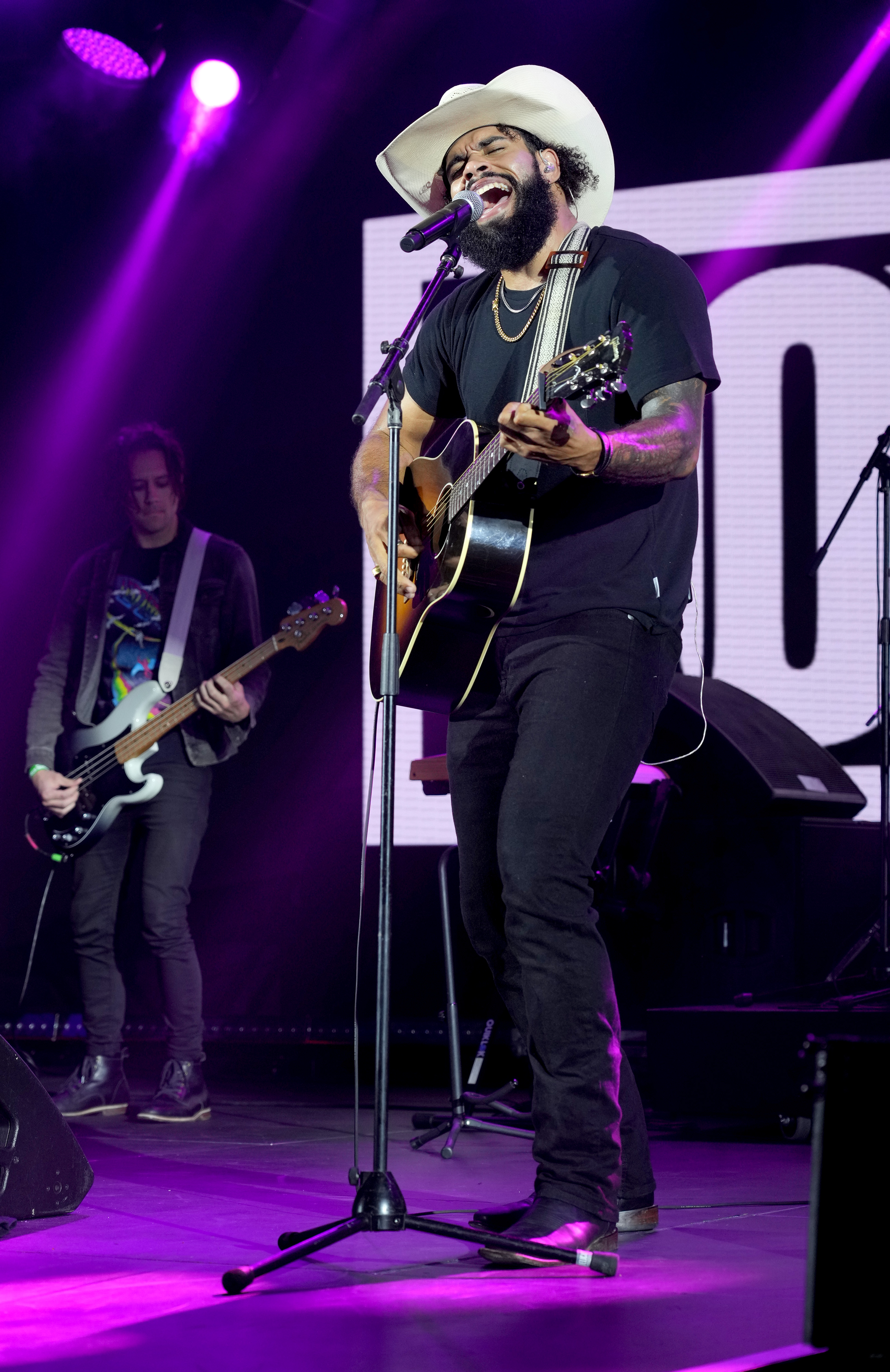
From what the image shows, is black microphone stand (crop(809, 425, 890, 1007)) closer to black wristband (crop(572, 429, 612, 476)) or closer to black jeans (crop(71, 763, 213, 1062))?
black jeans (crop(71, 763, 213, 1062))

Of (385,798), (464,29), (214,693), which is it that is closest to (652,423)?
(385,798)

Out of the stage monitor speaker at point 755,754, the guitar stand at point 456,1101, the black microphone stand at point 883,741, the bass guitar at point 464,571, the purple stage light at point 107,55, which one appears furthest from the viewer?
the purple stage light at point 107,55

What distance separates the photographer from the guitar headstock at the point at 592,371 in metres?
2.37

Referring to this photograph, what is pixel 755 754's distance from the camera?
4.91m

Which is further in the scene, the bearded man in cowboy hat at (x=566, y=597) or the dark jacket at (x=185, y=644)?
Answer: the dark jacket at (x=185, y=644)

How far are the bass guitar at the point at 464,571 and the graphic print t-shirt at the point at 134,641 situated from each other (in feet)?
7.43

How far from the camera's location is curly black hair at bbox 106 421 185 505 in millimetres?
5320

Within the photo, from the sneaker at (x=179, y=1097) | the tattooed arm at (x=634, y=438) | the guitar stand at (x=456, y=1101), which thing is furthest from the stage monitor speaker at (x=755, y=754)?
the tattooed arm at (x=634, y=438)

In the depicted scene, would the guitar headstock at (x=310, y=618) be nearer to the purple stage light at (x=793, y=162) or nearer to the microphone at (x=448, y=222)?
the purple stage light at (x=793, y=162)

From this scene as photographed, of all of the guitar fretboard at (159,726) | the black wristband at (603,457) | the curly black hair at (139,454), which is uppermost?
the curly black hair at (139,454)

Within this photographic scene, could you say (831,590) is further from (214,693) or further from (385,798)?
(385,798)

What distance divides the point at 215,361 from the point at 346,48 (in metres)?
1.46

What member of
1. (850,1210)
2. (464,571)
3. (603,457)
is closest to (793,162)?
(464,571)

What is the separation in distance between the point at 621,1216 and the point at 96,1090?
268 cm
